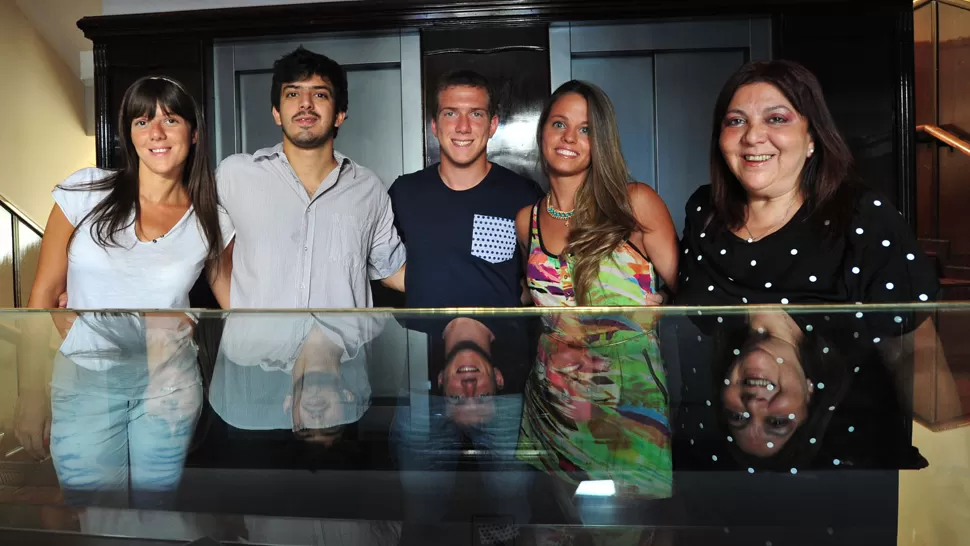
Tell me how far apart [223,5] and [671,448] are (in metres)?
4.23

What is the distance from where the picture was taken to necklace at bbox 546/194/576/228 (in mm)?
2141

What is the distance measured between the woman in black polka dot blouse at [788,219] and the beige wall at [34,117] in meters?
5.17

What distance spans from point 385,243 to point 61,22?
4.50 meters

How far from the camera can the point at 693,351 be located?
0.86m

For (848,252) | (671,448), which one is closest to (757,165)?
(848,252)

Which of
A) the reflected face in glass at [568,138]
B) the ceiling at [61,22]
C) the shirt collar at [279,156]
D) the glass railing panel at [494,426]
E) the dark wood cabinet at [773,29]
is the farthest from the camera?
the ceiling at [61,22]

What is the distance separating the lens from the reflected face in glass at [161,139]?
217cm

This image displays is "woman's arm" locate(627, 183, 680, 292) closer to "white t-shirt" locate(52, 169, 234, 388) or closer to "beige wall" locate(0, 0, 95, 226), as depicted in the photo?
"white t-shirt" locate(52, 169, 234, 388)

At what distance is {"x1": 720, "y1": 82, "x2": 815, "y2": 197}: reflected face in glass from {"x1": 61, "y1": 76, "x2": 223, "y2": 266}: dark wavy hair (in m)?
1.40

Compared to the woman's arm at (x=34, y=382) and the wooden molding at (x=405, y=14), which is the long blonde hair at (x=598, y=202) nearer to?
the woman's arm at (x=34, y=382)

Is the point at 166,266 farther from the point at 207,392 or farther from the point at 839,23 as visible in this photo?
the point at 839,23

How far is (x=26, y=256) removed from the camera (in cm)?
483

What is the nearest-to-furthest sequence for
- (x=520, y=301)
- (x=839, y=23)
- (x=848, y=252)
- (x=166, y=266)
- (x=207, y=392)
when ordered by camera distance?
(x=207, y=392) < (x=848, y=252) < (x=166, y=266) < (x=520, y=301) < (x=839, y=23)

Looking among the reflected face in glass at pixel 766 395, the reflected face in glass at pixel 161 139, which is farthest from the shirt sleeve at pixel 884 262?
the reflected face in glass at pixel 161 139
